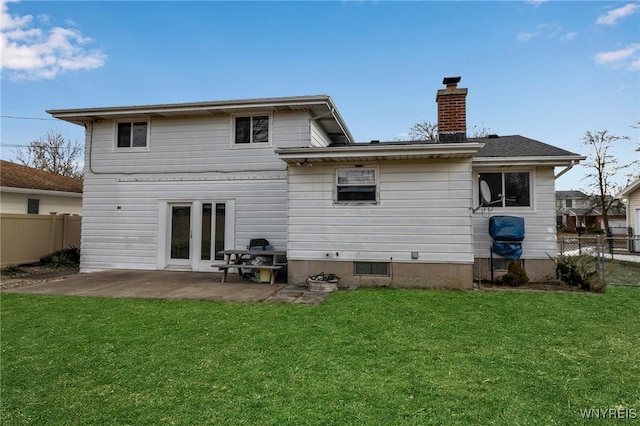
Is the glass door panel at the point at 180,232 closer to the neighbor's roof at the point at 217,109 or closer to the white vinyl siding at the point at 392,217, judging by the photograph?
the neighbor's roof at the point at 217,109

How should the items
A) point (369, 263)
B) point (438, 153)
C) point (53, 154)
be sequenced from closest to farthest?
point (438, 153)
point (369, 263)
point (53, 154)

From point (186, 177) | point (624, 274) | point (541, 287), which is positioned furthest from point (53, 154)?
point (624, 274)

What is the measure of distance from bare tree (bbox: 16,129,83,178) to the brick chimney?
32760 mm

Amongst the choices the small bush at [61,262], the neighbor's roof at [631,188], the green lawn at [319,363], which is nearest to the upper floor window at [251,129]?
the green lawn at [319,363]

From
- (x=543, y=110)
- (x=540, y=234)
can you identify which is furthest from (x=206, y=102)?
(x=543, y=110)

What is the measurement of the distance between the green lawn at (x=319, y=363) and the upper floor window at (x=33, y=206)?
1161 cm

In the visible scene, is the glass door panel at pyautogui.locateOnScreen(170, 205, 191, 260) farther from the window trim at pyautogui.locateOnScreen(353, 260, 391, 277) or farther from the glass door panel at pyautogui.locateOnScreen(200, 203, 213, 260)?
the window trim at pyautogui.locateOnScreen(353, 260, 391, 277)

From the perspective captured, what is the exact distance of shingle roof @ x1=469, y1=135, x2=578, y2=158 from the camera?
8.28 metres

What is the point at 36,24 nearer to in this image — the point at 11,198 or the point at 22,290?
the point at 11,198

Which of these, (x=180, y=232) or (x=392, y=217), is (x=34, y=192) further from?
(x=392, y=217)

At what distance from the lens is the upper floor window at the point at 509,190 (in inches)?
334

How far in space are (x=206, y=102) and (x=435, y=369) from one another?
892 centimetres

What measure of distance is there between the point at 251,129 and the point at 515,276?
802cm

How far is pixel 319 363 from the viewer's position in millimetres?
3529
